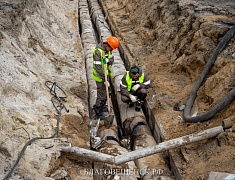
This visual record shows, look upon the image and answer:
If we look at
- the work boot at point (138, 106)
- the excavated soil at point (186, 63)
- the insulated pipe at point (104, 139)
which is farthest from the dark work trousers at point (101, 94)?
the excavated soil at point (186, 63)

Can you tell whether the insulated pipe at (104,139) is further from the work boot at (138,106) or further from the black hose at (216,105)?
the black hose at (216,105)

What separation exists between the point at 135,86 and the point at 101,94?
81 cm

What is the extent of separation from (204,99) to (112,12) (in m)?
8.72

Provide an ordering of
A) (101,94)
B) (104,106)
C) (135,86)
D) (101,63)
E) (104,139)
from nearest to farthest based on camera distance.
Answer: (104,139)
(101,63)
(135,86)
(101,94)
(104,106)

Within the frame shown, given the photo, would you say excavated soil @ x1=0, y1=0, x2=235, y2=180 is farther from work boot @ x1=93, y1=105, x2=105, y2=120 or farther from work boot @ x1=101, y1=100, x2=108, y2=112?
work boot @ x1=101, y1=100, x2=108, y2=112

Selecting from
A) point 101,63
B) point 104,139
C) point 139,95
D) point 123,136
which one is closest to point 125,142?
point 104,139

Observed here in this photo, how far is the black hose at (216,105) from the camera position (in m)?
5.78

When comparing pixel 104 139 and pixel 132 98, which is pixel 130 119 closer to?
pixel 132 98

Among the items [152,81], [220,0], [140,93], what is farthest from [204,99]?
[220,0]

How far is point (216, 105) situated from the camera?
5934 millimetres

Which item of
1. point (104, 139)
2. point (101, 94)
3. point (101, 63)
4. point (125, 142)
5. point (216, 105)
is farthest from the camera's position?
point (101, 94)

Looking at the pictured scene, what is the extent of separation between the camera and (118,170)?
5.87 metres

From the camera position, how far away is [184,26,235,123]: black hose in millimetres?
5780

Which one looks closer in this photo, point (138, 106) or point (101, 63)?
point (101, 63)
